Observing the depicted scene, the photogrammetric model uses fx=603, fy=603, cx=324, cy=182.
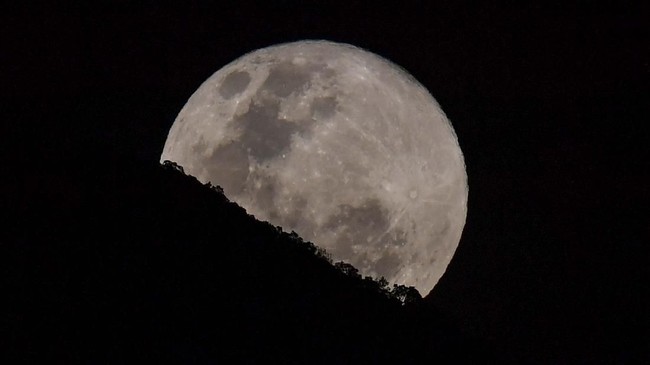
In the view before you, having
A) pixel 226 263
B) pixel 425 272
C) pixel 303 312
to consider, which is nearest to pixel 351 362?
pixel 303 312

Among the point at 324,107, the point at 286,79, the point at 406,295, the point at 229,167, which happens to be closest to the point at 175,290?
the point at 406,295

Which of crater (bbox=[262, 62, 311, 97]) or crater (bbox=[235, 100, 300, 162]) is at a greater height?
crater (bbox=[262, 62, 311, 97])

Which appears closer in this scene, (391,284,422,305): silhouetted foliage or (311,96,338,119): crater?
(391,284,422,305): silhouetted foliage

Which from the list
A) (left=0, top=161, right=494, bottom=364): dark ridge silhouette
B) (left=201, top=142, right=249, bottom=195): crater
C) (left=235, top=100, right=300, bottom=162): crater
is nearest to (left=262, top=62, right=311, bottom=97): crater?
(left=235, top=100, right=300, bottom=162): crater

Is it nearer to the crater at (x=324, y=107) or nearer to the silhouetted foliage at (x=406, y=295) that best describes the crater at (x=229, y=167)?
the crater at (x=324, y=107)

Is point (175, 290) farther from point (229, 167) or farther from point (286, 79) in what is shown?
point (286, 79)

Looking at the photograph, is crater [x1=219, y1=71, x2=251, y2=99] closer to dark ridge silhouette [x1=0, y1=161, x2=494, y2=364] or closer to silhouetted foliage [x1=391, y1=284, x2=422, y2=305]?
dark ridge silhouette [x1=0, y1=161, x2=494, y2=364]
